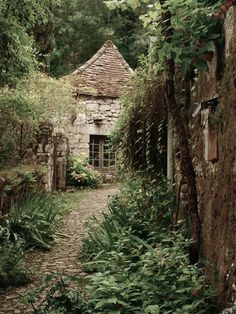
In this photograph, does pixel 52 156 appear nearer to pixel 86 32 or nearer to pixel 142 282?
pixel 142 282

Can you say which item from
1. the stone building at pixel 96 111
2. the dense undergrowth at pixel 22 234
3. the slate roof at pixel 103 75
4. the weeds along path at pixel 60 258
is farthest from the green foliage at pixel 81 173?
the dense undergrowth at pixel 22 234

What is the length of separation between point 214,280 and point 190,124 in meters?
2.04

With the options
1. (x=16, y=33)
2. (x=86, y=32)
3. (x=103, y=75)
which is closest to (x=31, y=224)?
(x=16, y=33)

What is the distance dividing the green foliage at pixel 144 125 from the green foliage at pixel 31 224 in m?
1.75

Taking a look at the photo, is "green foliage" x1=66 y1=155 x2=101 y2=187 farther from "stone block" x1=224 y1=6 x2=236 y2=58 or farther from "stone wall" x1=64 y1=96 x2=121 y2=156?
"stone block" x1=224 y1=6 x2=236 y2=58

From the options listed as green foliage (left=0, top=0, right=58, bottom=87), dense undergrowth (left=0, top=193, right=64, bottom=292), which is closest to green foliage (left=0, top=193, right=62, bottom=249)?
dense undergrowth (left=0, top=193, right=64, bottom=292)

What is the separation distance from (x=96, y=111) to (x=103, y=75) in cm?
171

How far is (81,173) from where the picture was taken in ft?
46.6

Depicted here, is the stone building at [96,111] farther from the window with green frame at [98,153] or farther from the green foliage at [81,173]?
the green foliage at [81,173]

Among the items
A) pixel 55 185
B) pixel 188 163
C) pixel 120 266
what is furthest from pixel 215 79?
pixel 55 185

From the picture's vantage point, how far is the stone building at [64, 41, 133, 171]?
1552cm

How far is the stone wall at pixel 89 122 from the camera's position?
1552 cm

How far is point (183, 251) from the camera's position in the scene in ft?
14.3

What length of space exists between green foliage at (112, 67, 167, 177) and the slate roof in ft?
26.8
